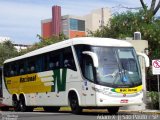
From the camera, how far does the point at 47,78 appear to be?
2600 centimetres

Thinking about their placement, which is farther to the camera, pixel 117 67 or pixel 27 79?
pixel 27 79

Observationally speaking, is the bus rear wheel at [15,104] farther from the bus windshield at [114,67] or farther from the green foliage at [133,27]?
the green foliage at [133,27]

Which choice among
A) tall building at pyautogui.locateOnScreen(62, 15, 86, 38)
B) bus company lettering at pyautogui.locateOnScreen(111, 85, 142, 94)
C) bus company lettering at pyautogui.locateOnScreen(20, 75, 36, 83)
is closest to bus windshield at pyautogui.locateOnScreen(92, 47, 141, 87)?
bus company lettering at pyautogui.locateOnScreen(111, 85, 142, 94)

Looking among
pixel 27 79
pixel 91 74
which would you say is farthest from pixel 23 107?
pixel 91 74

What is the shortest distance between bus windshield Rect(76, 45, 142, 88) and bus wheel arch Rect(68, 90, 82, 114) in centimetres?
149

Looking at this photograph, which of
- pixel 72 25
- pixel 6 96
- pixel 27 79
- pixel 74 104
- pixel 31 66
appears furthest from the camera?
pixel 72 25

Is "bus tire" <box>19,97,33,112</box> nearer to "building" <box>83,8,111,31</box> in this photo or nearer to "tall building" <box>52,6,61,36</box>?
"tall building" <box>52,6,61,36</box>

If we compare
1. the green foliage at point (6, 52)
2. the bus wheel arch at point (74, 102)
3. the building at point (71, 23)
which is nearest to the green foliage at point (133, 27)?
the bus wheel arch at point (74, 102)

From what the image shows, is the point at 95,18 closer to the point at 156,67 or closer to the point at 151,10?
the point at 151,10

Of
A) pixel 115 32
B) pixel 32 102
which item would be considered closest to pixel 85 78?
pixel 32 102

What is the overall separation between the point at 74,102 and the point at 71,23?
111267 mm

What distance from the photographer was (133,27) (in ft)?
143

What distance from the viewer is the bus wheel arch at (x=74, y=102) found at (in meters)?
22.5

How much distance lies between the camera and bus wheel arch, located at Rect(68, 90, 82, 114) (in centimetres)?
2248
